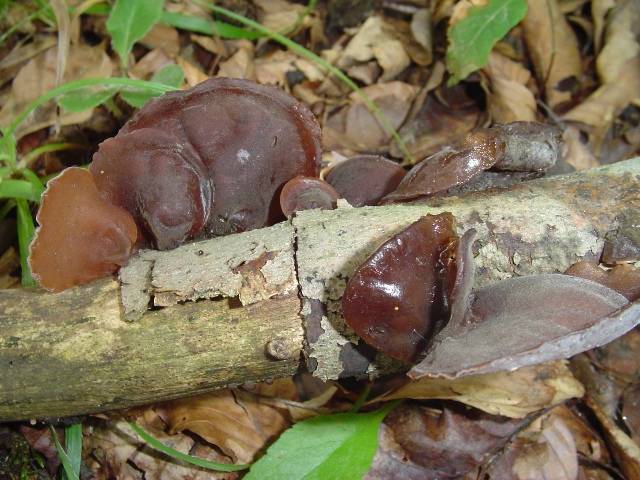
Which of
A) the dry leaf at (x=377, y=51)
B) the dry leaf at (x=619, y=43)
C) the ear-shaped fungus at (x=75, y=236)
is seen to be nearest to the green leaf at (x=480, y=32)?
the dry leaf at (x=377, y=51)

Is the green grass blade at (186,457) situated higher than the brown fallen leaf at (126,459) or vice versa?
the green grass blade at (186,457)

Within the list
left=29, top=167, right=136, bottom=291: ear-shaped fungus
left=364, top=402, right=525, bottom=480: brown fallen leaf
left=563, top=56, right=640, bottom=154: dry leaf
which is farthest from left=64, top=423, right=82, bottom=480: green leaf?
left=563, top=56, right=640, bottom=154: dry leaf

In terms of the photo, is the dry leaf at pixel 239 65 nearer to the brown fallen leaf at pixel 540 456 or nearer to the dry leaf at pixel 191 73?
the dry leaf at pixel 191 73

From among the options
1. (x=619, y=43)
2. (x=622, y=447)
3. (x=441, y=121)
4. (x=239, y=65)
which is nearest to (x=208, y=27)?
(x=239, y=65)

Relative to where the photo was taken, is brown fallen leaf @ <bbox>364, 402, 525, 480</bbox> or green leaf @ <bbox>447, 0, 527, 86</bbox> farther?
green leaf @ <bbox>447, 0, 527, 86</bbox>

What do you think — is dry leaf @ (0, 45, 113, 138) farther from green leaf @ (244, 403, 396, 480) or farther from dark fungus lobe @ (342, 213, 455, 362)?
dark fungus lobe @ (342, 213, 455, 362)
